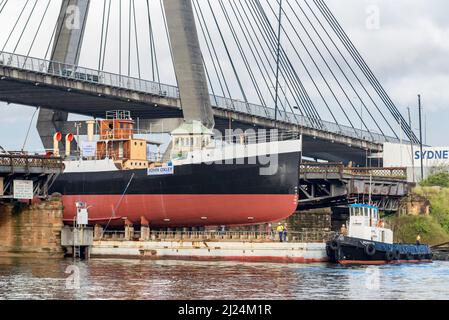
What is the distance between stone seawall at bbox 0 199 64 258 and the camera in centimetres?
7181

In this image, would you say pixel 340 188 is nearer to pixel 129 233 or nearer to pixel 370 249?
pixel 370 249

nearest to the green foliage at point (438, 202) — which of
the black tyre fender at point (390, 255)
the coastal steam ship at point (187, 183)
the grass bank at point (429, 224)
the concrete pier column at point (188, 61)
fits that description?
the grass bank at point (429, 224)

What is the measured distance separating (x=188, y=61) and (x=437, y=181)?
30.1m

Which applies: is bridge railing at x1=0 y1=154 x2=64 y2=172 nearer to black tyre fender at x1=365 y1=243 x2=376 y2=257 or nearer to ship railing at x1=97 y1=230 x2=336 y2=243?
ship railing at x1=97 y1=230 x2=336 y2=243

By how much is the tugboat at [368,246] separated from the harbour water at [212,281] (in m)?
1.67

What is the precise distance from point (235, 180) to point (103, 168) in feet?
36.3

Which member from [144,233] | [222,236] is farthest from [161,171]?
[222,236]

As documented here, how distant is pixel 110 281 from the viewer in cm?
5144

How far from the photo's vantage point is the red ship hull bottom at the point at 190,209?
241 ft

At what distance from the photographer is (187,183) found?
74.3 m

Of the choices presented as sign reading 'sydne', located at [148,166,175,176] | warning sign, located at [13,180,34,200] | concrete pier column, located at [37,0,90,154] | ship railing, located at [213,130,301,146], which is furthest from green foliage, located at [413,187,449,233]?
warning sign, located at [13,180,34,200]

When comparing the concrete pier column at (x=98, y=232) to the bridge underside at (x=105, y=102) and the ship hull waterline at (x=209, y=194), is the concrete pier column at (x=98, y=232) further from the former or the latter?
the bridge underside at (x=105, y=102)

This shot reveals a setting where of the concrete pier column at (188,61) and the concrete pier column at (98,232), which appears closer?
the concrete pier column at (98,232)

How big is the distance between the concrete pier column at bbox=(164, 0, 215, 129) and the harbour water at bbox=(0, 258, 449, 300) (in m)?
23.9
